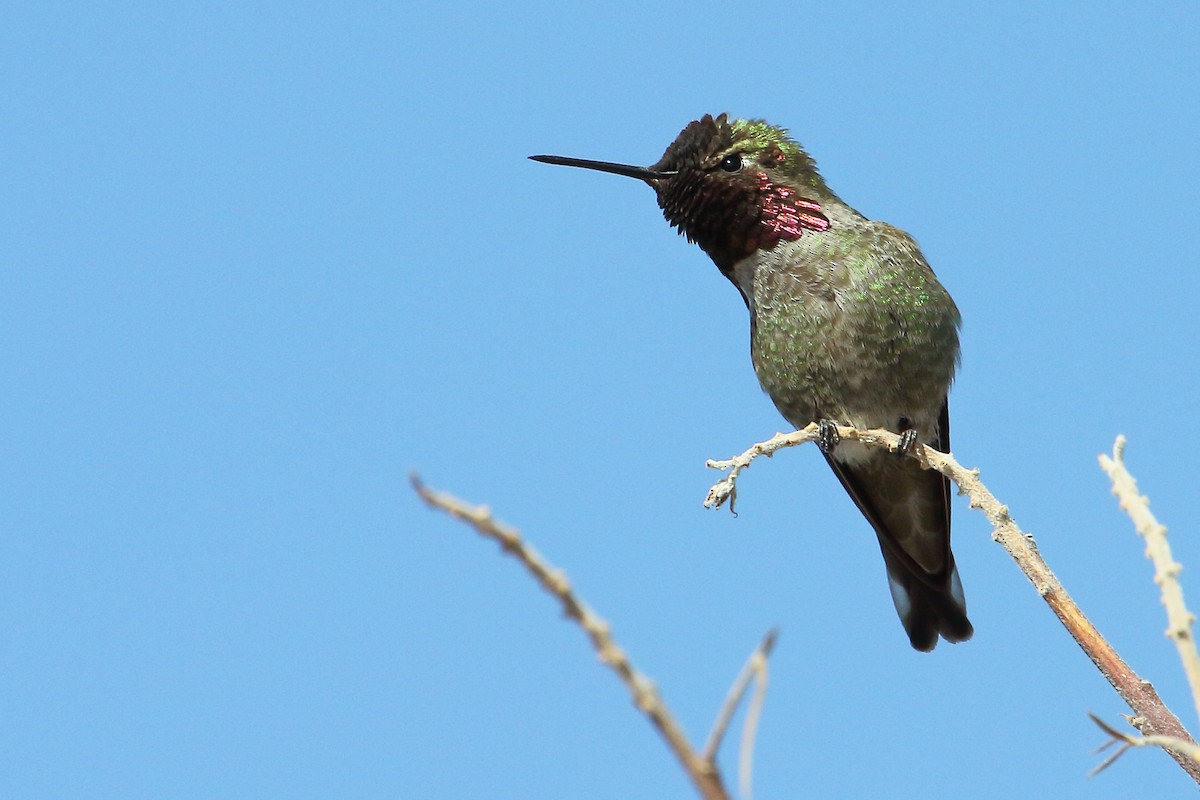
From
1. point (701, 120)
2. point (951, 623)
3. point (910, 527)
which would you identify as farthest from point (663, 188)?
point (951, 623)

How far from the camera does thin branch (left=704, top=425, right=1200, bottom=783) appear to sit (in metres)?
1.99

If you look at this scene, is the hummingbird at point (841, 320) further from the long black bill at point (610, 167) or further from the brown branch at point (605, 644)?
the brown branch at point (605, 644)

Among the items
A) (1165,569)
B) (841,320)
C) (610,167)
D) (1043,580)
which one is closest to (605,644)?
(1165,569)

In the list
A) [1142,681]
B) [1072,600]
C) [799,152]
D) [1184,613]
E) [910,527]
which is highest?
[799,152]

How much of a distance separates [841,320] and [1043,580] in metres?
3.01

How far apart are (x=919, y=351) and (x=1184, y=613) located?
4.40m

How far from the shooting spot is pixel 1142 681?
2.02 m

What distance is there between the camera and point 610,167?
6402 millimetres

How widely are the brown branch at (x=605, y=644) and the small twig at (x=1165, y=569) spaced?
34 centimetres

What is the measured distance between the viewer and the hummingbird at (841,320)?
534 centimetres

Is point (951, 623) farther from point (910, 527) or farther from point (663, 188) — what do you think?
point (663, 188)

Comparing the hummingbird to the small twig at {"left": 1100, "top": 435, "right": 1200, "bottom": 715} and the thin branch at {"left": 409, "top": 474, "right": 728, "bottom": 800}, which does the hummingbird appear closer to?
the small twig at {"left": 1100, "top": 435, "right": 1200, "bottom": 715}

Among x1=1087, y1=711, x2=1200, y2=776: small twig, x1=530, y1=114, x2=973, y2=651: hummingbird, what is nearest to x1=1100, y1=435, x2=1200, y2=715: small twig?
x1=1087, y1=711, x2=1200, y2=776: small twig

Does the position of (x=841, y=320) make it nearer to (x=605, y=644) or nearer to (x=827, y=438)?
(x=827, y=438)
